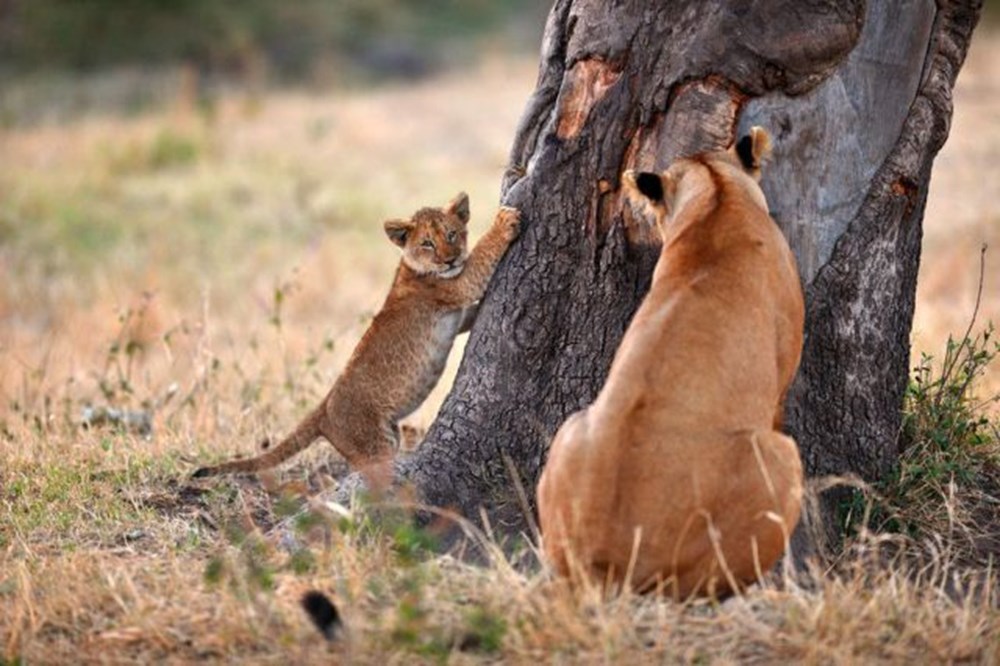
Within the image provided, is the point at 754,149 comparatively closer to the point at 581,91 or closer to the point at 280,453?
the point at 581,91

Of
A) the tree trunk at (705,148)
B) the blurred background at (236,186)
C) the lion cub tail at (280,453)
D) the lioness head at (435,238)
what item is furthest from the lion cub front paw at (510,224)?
the blurred background at (236,186)

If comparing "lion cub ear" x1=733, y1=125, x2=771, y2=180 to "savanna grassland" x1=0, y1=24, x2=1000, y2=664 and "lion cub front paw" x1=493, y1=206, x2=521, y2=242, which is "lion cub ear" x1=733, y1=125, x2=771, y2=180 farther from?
"savanna grassland" x1=0, y1=24, x2=1000, y2=664

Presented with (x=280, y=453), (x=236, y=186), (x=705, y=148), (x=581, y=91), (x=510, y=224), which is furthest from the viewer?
(x=236, y=186)

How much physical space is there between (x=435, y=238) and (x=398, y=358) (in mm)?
562

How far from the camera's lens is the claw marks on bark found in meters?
5.45

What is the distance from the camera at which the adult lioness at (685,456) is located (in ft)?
14.1

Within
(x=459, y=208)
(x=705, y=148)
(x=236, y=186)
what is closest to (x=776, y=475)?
(x=705, y=148)

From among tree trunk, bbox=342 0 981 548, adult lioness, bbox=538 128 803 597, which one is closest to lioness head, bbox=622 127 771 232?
tree trunk, bbox=342 0 981 548

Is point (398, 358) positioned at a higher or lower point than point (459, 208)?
lower

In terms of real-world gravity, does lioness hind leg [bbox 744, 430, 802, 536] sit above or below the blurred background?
below

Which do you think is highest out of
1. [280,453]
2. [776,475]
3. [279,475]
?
[776,475]

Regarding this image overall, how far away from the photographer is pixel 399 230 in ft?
22.4

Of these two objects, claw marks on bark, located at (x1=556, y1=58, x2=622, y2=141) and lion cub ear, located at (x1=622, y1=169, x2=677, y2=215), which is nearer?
lion cub ear, located at (x1=622, y1=169, x2=677, y2=215)

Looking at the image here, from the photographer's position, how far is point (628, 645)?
4133 millimetres
